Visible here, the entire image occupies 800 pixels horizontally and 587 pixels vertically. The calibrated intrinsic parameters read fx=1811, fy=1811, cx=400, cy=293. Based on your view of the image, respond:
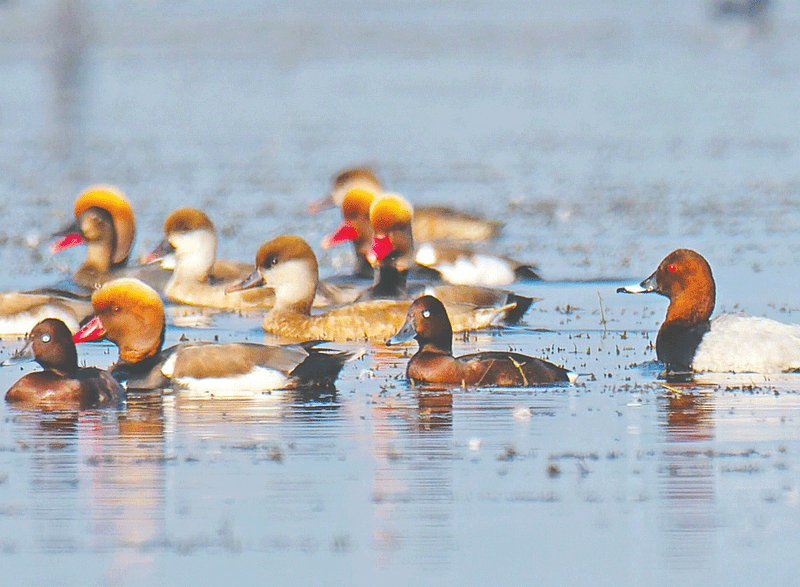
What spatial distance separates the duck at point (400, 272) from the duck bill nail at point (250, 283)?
3.08 ft

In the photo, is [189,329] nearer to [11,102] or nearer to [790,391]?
[790,391]

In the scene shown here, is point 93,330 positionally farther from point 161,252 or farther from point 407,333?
point 161,252

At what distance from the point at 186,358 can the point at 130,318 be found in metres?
0.47

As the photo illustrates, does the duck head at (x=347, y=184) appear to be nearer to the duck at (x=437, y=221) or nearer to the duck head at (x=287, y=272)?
the duck at (x=437, y=221)

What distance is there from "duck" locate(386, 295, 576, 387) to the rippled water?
217 millimetres

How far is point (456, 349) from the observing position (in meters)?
12.7

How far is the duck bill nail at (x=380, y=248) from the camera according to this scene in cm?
1465

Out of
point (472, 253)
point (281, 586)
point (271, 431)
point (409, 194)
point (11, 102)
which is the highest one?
point (11, 102)

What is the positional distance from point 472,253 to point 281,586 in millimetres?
10189

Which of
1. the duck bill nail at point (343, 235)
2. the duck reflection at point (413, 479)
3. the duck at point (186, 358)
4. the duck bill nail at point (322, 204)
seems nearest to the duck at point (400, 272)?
the duck bill nail at point (343, 235)

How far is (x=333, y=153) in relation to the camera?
27.4m

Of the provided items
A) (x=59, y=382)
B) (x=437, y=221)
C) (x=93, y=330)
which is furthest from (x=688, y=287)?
(x=437, y=221)

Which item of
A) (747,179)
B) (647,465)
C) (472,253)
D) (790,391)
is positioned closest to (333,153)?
(747,179)

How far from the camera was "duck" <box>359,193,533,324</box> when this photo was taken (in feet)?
45.0
